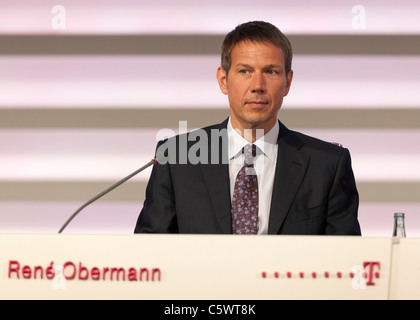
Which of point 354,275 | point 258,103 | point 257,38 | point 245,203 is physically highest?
point 257,38

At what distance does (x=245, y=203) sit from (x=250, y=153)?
0.18 m

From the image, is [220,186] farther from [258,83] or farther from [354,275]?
[354,275]

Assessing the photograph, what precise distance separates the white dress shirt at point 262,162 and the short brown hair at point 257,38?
19 centimetres

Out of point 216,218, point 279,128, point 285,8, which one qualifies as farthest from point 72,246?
point 285,8

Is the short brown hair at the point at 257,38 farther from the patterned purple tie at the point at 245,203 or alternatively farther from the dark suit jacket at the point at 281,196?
the patterned purple tie at the point at 245,203

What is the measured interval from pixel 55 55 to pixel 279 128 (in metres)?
1.38

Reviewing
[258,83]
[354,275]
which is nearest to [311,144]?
[258,83]

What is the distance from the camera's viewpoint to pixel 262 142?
73.8 inches

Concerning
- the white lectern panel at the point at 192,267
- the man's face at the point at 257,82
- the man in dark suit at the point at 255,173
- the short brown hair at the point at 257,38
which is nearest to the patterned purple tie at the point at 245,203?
the man in dark suit at the point at 255,173

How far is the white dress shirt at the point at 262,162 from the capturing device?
5.62 ft

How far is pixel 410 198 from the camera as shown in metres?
2.83

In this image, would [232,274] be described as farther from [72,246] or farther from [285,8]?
[285,8]

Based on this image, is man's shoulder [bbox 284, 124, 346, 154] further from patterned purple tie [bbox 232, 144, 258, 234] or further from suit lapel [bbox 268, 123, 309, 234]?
patterned purple tie [bbox 232, 144, 258, 234]

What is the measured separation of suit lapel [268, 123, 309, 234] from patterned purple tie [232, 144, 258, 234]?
1.8 inches
